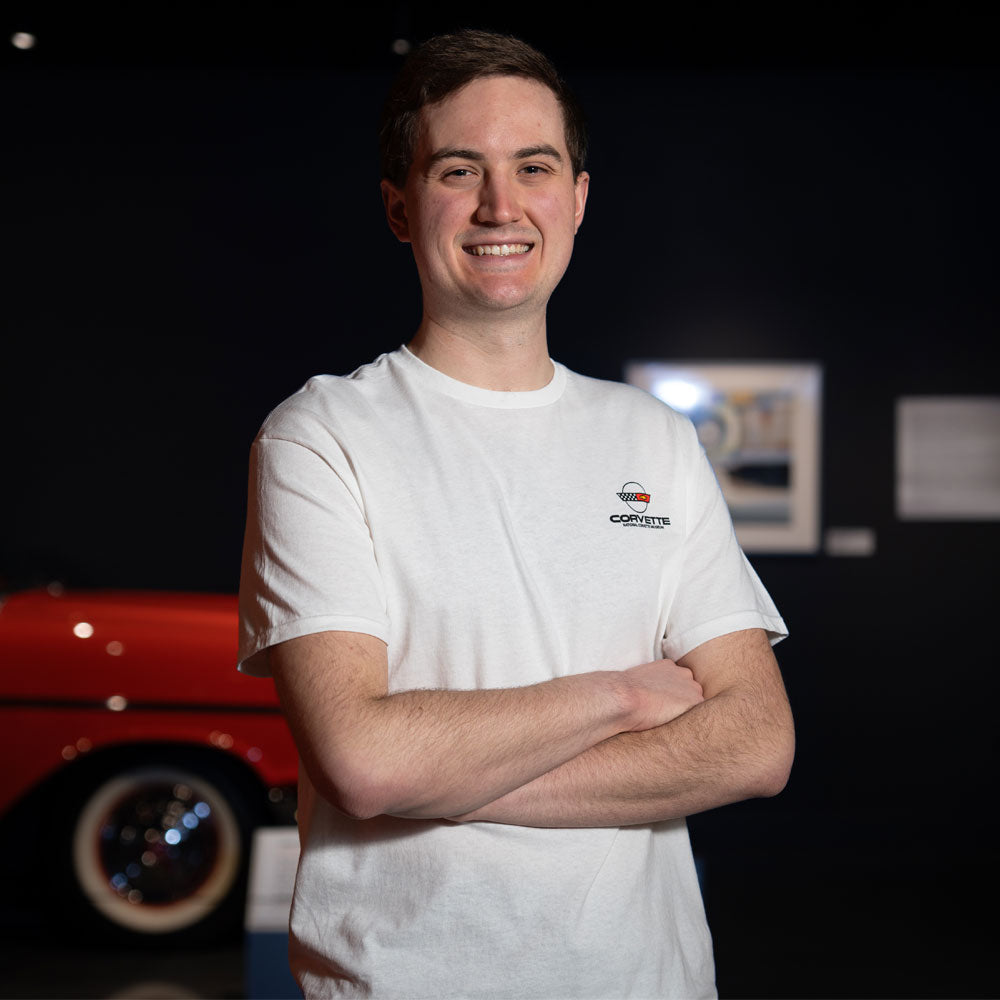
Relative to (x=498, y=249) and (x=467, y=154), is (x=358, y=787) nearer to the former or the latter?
(x=498, y=249)

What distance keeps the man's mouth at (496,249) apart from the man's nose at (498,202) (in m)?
0.03

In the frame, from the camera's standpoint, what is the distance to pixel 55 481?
5.59 metres

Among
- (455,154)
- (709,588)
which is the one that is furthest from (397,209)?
(709,588)

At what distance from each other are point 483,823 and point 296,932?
0.24m

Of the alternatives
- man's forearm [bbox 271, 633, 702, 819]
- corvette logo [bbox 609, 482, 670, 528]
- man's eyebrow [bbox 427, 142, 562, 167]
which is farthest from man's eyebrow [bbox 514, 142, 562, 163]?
man's forearm [bbox 271, 633, 702, 819]

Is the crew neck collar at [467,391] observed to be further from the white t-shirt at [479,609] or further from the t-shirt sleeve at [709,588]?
the t-shirt sleeve at [709,588]

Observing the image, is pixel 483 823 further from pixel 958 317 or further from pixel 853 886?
pixel 958 317

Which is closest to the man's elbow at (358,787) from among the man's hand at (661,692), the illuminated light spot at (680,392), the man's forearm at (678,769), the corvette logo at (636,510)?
the man's forearm at (678,769)

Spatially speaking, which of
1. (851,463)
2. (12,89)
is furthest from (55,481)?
(851,463)

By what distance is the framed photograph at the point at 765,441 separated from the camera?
18.6 ft

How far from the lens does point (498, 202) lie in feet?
4.83

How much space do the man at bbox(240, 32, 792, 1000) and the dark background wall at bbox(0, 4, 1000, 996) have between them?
13.8ft

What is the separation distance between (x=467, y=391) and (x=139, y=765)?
2.76m

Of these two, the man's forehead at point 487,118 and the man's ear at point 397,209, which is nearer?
the man's forehead at point 487,118
